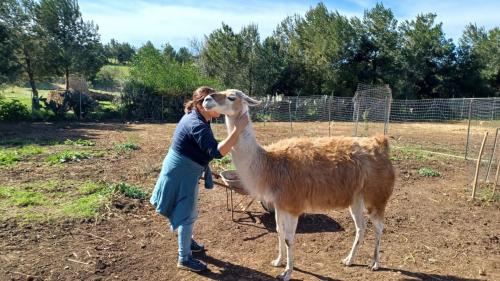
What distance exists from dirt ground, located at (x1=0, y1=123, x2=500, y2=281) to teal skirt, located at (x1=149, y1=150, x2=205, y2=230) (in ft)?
2.46

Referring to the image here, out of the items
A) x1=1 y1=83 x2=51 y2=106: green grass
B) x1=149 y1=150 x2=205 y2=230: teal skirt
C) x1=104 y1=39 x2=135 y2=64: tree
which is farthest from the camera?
x1=104 y1=39 x2=135 y2=64: tree

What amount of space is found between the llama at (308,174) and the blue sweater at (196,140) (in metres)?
0.24

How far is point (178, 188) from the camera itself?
4.82 metres

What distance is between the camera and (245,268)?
521cm

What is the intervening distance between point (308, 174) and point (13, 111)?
21.6 meters

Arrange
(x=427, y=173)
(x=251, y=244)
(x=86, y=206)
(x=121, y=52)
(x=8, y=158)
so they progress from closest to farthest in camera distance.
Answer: (x=251, y=244), (x=86, y=206), (x=427, y=173), (x=8, y=158), (x=121, y=52)

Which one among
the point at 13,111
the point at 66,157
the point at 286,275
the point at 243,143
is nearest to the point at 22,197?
the point at 66,157

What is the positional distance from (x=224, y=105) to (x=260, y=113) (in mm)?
23487

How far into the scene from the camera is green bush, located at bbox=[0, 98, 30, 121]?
71.5 ft

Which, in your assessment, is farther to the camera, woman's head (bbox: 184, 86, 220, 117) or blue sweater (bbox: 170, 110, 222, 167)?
woman's head (bbox: 184, 86, 220, 117)

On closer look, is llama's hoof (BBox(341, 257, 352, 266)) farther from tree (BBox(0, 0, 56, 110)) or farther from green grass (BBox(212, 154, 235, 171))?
tree (BBox(0, 0, 56, 110))

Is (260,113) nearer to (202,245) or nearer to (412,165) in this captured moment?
(412,165)

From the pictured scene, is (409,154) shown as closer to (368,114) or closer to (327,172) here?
(327,172)

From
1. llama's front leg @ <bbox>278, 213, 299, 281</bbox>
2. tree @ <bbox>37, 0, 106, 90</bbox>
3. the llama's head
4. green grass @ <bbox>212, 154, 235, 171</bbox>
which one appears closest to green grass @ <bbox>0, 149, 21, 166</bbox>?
green grass @ <bbox>212, 154, 235, 171</bbox>
